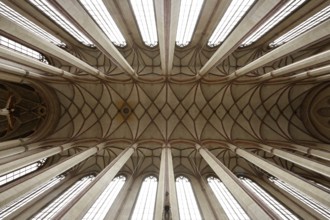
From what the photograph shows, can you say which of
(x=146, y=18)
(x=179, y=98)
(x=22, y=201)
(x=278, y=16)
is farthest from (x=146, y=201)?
(x=278, y=16)

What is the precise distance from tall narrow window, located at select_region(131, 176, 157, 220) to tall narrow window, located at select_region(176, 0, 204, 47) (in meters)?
8.54

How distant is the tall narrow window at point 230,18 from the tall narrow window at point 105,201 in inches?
393

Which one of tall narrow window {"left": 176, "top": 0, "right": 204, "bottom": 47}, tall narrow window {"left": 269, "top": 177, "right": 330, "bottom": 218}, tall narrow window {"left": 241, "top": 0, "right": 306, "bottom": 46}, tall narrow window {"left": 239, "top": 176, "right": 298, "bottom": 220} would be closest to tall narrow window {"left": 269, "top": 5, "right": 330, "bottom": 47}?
tall narrow window {"left": 241, "top": 0, "right": 306, "bottom": 46}

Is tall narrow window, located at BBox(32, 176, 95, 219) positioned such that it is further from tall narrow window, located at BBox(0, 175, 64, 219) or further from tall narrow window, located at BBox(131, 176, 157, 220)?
tall narrow window, located at BBox(131, 176, 157, 220)

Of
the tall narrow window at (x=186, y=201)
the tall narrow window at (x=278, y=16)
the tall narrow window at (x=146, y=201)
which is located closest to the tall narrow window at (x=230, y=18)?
the tall narrow window at (x=278, y=16)

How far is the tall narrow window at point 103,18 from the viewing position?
1201 cm

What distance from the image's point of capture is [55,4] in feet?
27.0

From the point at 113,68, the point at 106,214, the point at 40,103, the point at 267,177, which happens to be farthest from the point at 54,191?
the point at 267,177

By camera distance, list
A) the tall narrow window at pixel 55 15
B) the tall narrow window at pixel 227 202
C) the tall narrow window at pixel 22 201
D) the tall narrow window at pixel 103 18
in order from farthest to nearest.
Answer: the tall narrow window at pixel 103 18 → the tall narrow window at pixel 227 202 → the tall narrow window at pixel 55 15 → the tall narrow window at pixel 22 201

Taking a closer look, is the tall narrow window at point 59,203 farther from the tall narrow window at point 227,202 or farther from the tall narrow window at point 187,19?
the tall narrow window at point 187,19

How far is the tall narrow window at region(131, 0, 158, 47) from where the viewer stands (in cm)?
1243

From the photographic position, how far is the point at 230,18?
13070 mm

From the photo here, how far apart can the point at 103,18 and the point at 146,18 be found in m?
2.17

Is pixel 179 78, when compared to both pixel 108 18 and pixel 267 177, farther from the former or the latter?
pixel 267 177
